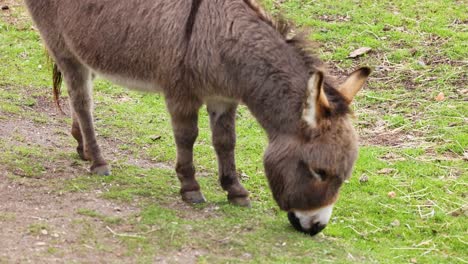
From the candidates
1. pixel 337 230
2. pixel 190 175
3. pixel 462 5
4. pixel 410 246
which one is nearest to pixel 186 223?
pixel 190 175

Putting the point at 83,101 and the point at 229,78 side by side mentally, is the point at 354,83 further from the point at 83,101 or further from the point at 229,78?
the point at 83,101

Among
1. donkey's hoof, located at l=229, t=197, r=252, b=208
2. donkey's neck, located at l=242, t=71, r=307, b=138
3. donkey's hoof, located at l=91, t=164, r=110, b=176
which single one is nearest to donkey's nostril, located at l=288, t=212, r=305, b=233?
donkey's neck, located at l=242, t=71, r=307, b=138

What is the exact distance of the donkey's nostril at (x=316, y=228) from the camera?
193 inches

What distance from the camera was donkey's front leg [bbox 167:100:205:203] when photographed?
A: 5379 mm

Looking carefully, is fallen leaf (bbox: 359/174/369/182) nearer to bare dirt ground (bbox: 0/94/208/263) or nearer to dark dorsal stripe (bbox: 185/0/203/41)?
bare dirt ground (bbox: 0/94/208/263)

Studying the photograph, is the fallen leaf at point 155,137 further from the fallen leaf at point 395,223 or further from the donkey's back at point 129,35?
the fallen leaf at point 395,223

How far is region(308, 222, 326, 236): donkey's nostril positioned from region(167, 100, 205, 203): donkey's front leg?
3.24 ft

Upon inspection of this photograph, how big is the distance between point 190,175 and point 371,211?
1433mm

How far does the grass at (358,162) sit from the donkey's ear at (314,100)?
0.86 m

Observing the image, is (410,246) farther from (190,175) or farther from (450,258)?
(190,175)

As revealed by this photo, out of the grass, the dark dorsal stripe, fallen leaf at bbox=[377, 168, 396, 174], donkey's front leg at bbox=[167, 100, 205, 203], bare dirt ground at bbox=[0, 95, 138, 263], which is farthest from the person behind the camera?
fallen leaf at bbox=[377, 168, 396, 174]

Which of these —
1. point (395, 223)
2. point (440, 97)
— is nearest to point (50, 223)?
point (395, 223)

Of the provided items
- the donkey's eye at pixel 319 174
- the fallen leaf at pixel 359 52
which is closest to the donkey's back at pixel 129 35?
the donkey's eye at pixel 319 174

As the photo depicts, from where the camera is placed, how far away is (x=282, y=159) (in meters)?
4.82
